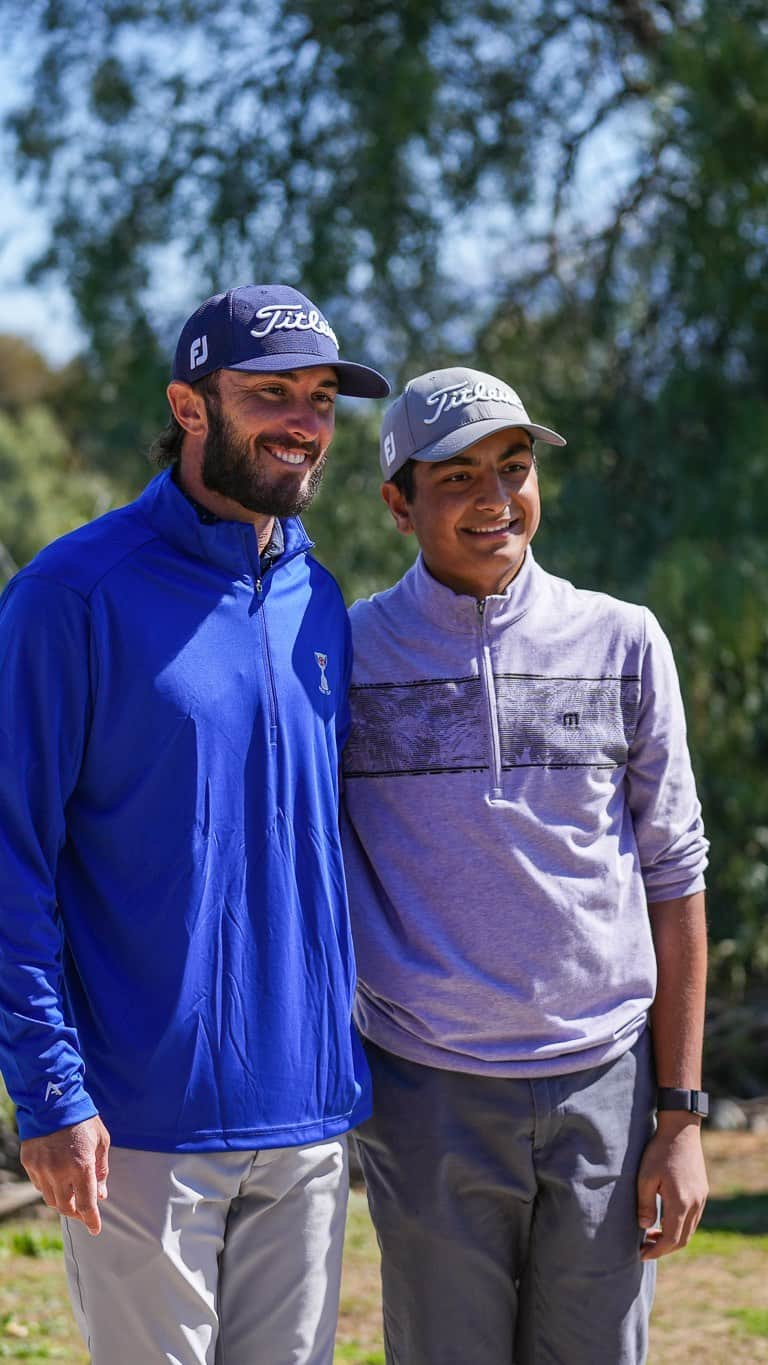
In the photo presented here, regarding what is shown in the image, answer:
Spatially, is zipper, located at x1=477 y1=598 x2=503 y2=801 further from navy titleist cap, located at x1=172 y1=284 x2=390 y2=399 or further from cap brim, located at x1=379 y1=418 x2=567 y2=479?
navy titleist cap, located at x1=172 y1=284 x2=390 y2=399

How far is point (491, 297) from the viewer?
819 centimetres

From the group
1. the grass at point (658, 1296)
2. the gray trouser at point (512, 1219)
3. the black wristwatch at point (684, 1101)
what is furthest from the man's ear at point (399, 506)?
the grass at point (658, 1296)

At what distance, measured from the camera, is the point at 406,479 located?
2.82m

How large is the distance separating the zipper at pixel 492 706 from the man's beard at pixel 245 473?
15.2 inches

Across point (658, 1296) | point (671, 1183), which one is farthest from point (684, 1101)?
point (658, 1296)

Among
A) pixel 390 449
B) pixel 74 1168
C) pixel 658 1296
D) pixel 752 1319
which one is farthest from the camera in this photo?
pixel 658 1296

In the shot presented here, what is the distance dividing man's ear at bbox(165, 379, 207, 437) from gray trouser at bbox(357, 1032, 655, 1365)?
1097mm

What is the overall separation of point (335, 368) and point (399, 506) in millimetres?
318

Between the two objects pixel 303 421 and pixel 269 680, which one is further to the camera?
pixel 303 421

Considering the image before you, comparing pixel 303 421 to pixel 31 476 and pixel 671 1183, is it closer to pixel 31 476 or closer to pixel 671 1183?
pixel 671 1183

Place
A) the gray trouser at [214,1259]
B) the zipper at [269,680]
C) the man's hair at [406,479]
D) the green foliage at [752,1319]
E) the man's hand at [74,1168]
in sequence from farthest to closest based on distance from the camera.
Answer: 1. the green foliage at [752,1319]
2. the man's hair at [406,479]
3. the zipper at [269,680]
4. the gray trouser at [214,1259]
5. the man's hand at [74,1168]

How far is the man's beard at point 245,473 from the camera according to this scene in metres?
2.53

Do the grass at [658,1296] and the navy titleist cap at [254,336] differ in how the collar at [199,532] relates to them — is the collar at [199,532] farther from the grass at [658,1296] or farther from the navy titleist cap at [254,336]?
the grass at [658,1296]

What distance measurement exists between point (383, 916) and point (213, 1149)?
50cm
